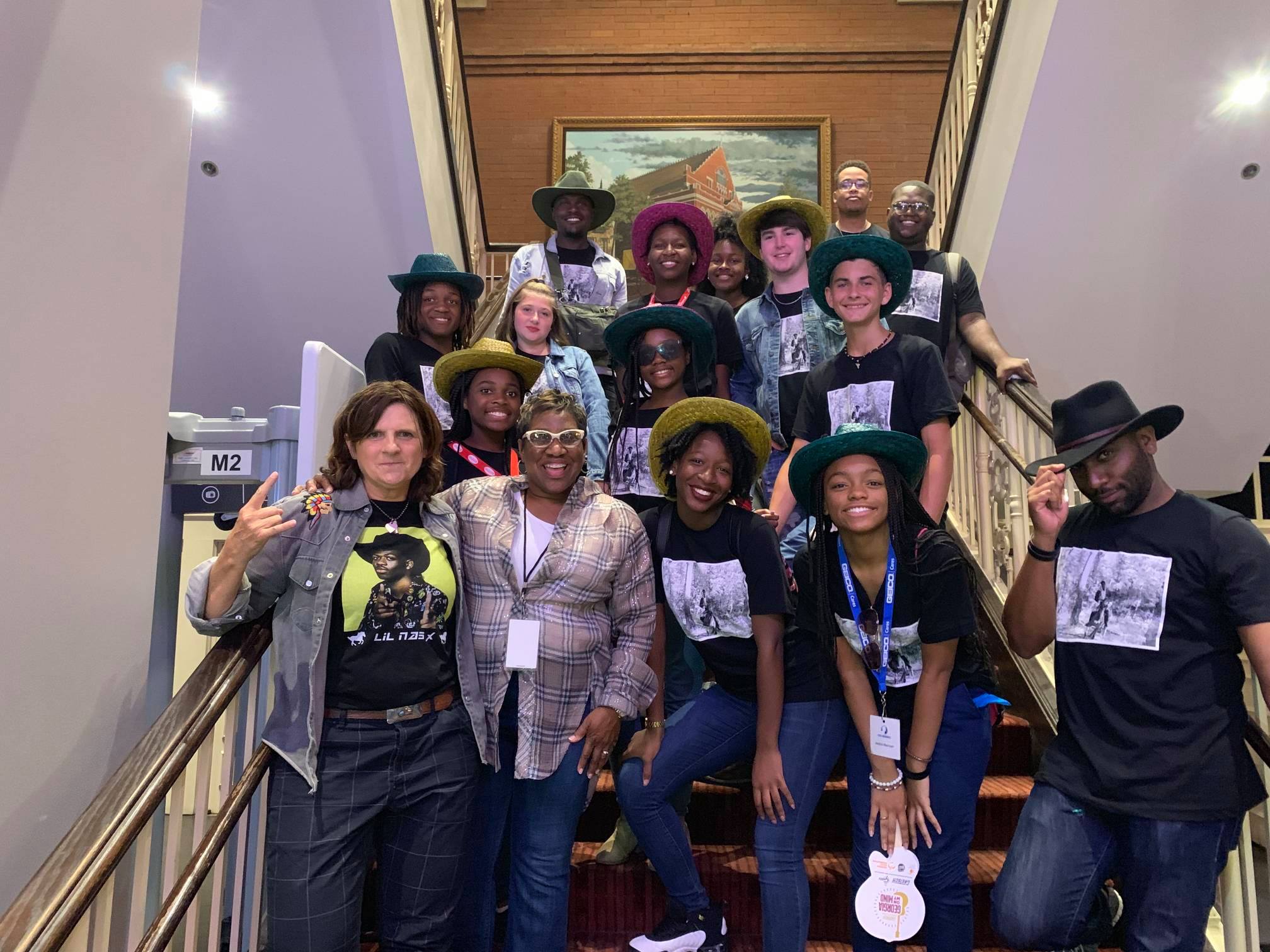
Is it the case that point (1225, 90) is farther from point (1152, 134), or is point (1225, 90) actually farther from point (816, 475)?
point (816, 475)

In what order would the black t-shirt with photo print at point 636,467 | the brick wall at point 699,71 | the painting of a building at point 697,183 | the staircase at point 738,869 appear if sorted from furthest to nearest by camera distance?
the brick wall at point 699,71
the painting of a building at point 697,183
the black t-shirt with photo print at point 636,467
the staircase at point 738,869

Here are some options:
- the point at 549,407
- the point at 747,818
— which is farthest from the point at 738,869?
the point at 549,407

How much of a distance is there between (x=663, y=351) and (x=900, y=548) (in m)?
1.15

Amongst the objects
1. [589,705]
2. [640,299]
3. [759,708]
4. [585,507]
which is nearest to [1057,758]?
[759,708]

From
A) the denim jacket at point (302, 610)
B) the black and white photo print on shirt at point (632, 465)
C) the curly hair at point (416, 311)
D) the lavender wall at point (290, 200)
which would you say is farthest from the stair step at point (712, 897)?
the lavender wall at point (290, 200)

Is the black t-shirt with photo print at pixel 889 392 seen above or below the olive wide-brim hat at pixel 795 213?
below

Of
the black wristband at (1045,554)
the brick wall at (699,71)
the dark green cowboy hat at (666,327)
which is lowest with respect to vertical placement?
the black wristband at (1045,554)

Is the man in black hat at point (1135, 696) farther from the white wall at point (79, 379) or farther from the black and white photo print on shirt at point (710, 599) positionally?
the white wall at point (79, 379)

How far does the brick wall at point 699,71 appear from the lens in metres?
9.02

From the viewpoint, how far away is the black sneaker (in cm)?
232

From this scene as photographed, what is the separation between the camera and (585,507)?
7.57ft

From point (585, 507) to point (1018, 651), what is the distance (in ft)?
4.00

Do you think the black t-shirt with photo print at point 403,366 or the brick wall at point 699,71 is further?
the brick wall at point 699,71

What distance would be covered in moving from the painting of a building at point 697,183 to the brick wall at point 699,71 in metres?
0.55
